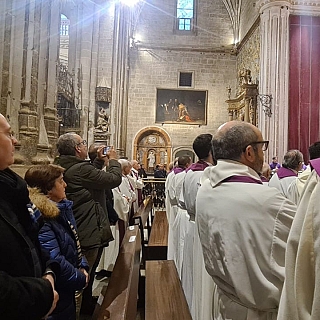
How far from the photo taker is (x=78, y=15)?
1037 centimetres

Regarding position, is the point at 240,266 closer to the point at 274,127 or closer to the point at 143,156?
the point at 274,127

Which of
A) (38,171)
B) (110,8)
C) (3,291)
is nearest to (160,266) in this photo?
(38,171)

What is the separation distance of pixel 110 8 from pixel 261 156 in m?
11.3

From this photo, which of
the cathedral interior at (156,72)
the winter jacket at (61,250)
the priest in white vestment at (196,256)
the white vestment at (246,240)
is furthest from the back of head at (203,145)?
the cathedral interior at (156,72)

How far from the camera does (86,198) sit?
11.4 feet

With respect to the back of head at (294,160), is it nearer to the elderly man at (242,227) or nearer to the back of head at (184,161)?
the back of head at (184,161)

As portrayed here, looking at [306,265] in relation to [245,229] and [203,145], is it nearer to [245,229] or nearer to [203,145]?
[245,229]

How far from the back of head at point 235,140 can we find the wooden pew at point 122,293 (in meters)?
1.22

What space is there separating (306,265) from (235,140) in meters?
1.07

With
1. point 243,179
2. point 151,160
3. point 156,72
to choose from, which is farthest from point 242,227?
point 156,72

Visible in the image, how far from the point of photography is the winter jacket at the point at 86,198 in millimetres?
3395

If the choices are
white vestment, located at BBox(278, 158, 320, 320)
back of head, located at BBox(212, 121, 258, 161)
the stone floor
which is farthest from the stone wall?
white vestment, located at BBox(278, 158, 320, 320)

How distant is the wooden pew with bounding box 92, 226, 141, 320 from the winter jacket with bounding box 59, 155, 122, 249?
0.31m

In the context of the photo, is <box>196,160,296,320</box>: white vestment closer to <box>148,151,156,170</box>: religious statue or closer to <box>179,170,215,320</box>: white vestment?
<box>179,170,215,320</box>: white vestment
